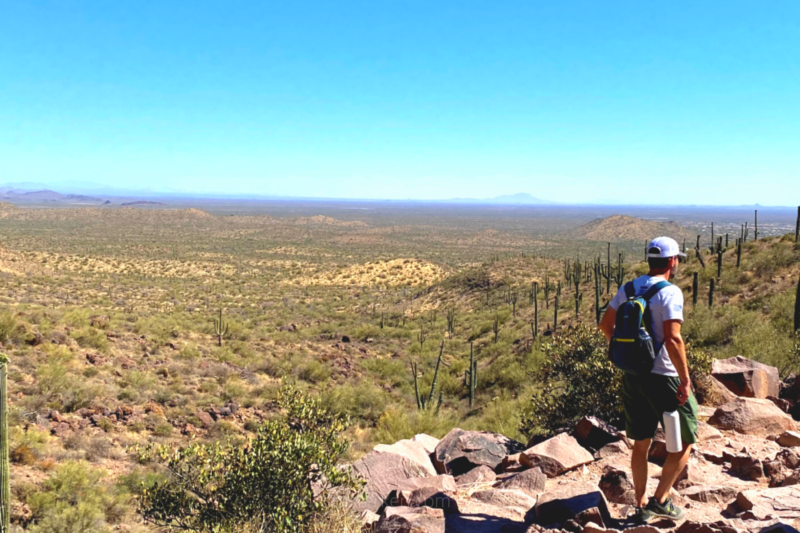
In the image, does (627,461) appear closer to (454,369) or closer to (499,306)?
(454,369)

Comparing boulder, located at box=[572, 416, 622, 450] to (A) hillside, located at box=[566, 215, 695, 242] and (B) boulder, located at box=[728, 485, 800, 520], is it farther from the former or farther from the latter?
(A) hillside, located at box=[566, 215, 695, 242]

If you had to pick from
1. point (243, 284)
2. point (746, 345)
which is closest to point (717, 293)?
point (746, 345)

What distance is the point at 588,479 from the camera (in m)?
5.77

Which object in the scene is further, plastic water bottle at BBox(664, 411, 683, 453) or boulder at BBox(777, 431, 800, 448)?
boulder at BBox(777, 431, 800, 448)

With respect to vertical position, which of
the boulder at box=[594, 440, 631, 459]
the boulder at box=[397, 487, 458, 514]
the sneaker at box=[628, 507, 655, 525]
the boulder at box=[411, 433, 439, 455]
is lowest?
the boulder at box=[411, 433, 439, 455]

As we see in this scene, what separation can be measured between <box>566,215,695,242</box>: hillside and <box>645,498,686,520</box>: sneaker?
125290 mm

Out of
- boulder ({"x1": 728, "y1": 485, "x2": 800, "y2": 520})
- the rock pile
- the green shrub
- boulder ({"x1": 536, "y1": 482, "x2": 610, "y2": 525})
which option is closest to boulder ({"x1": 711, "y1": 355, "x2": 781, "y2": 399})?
the rock pile

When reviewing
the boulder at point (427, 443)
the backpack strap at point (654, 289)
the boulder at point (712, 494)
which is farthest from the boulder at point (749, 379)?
the backpack strap at point (654, 289)

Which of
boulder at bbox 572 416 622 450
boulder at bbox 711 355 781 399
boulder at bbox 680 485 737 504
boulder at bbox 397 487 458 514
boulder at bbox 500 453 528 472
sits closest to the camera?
boulder at bbox 680 485 737 504

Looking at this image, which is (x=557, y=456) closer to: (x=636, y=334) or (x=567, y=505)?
(x=567, y=505)

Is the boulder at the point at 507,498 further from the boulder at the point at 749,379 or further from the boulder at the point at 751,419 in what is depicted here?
the boulder at the point at 749,379

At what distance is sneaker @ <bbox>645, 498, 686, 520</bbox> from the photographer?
13.6 ft

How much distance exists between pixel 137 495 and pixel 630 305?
25.7ft

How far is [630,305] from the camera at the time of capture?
13.7 ft
